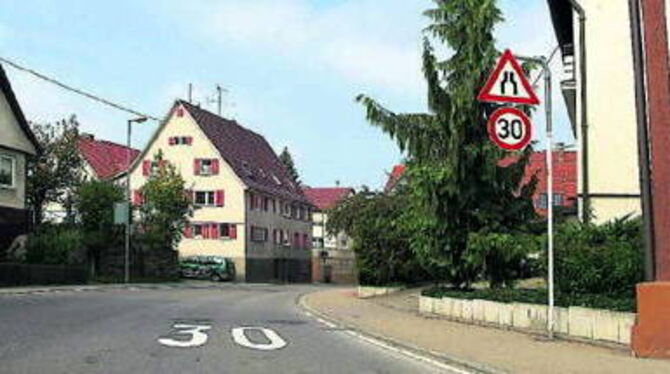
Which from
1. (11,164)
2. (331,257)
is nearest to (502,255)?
(11,164)

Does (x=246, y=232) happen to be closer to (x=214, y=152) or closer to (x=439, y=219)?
(x=214, y=152)

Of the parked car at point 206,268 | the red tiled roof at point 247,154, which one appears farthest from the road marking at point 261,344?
the red tiled roof at point 247,154

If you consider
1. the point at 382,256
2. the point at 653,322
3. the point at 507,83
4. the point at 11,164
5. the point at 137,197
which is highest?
the point at 137,197

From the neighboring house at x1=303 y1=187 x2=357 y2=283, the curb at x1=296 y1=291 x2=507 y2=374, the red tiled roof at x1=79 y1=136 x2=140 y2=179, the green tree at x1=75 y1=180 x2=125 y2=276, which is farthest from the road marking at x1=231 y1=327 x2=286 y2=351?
the red tiled roof at x1=79 y1=136 x2=140 y2=179

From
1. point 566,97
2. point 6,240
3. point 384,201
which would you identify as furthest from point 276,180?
point 566,97

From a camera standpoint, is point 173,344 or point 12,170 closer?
point 173,344

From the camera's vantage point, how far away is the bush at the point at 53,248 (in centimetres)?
4500

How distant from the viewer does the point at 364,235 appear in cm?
3897

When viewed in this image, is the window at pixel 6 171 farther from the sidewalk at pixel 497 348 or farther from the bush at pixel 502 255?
the bush at pixel 502 255

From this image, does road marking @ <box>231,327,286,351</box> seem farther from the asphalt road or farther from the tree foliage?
the tree foliage

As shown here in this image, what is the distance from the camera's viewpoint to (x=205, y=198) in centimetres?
7869

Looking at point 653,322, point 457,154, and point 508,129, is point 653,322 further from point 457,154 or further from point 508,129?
point 457,154

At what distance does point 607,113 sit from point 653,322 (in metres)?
10.9

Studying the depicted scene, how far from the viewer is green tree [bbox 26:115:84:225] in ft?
198
